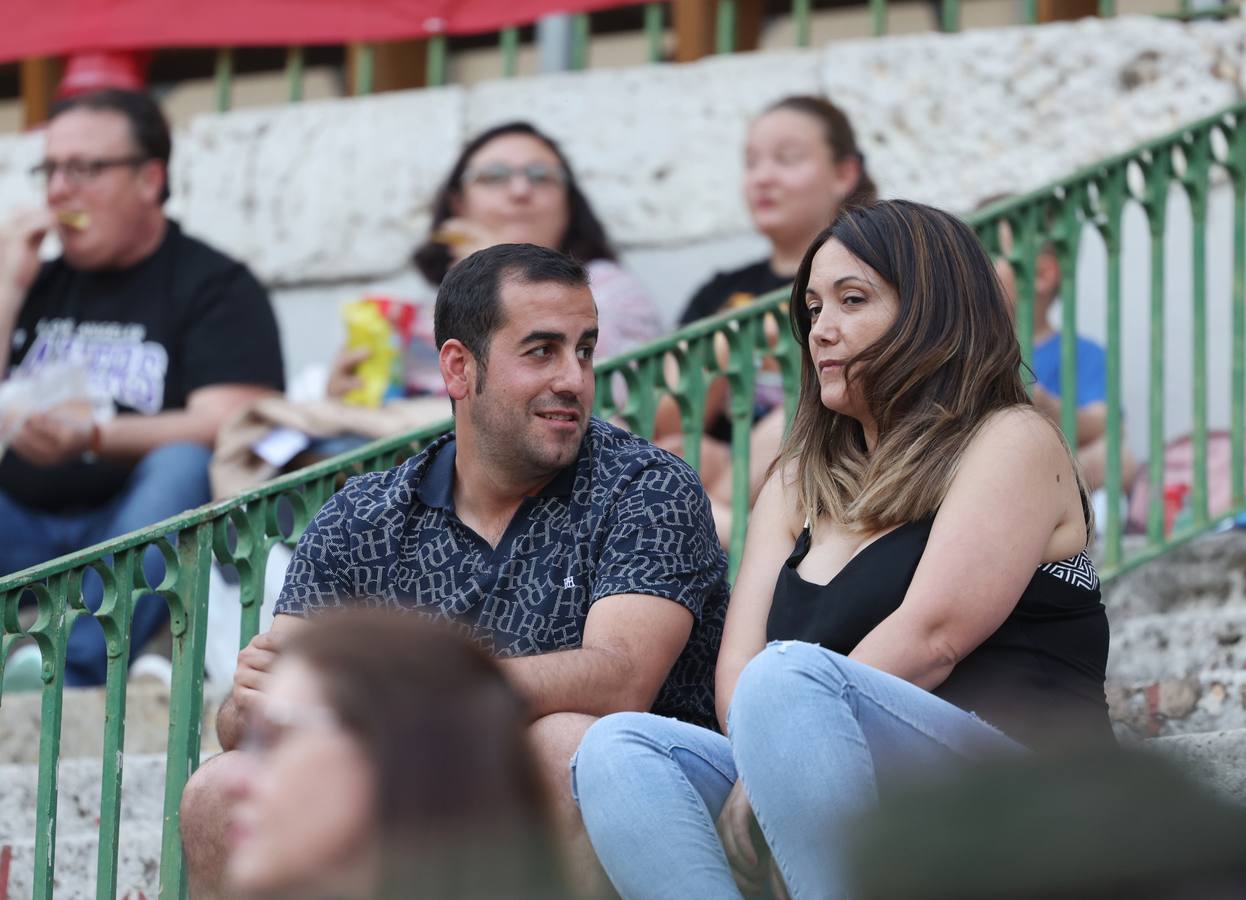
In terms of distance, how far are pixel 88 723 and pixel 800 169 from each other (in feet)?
7.36

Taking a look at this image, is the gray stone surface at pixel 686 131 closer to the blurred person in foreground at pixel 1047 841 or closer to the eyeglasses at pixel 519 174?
the eyeglasses at pixel 519 174

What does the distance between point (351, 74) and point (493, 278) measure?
3737 mm

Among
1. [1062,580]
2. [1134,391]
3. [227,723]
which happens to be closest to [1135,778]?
[1062,580]

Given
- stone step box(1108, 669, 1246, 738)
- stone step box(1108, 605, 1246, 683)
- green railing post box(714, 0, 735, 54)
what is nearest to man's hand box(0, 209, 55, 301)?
green railing post box(714, 0, 735, 54)

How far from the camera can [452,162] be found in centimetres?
679

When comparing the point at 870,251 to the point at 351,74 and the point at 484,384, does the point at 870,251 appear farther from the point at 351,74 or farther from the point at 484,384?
the point at 351,74

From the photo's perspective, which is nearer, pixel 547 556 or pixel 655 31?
pixel 547 556

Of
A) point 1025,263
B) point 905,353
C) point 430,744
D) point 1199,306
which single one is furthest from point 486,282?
point 430,744

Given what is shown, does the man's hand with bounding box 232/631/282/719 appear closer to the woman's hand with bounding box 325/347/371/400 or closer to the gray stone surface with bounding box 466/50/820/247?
the woman's hand with bounding box 325/347/371/400

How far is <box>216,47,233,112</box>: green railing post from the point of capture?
7.38 meters

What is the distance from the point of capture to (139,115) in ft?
19.9

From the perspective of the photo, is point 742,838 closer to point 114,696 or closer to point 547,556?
point 547,556

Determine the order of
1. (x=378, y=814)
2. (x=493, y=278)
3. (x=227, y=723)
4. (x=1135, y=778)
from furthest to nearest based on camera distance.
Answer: (x=493, y=278) → (x=227, y=723) → (x=378, y=814) → (x=1135, y=778)

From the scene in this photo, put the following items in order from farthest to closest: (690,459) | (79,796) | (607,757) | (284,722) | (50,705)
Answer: (79,796) < (690,459) < (50,705) < (607,757) < (284,722)
